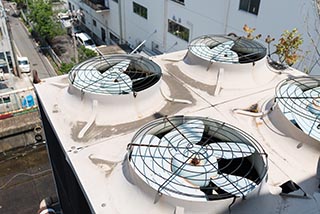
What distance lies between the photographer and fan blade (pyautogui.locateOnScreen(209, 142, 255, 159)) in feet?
16.0

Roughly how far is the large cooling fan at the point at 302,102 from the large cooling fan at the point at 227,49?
4.55 ft

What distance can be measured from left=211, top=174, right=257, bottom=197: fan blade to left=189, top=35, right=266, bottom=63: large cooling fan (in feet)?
12.1

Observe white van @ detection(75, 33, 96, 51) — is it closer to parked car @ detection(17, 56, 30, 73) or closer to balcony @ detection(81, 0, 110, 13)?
balcony @ detection(81, 0, 110, 13)

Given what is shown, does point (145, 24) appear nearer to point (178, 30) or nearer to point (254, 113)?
point (178, 30)

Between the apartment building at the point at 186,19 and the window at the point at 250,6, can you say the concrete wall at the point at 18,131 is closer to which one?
the apartment building at the point at 186,19

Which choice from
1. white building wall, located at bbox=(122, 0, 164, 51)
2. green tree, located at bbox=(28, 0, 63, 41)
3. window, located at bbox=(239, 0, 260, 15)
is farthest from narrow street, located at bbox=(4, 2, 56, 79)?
window, located at bbox=(239, 0, 260, 15)

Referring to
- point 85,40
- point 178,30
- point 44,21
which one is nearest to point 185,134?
point 178,30

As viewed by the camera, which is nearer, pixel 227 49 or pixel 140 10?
pixel 227 49

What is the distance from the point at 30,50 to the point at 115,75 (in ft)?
81.8

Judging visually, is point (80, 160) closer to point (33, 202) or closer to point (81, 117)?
point (81, 117)

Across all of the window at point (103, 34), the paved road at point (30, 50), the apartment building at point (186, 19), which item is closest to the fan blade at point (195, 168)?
the apartment building at point (186, 19)

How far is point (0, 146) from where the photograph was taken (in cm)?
1684

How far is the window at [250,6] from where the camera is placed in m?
14.0

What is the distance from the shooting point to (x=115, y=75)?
683 centimetres
